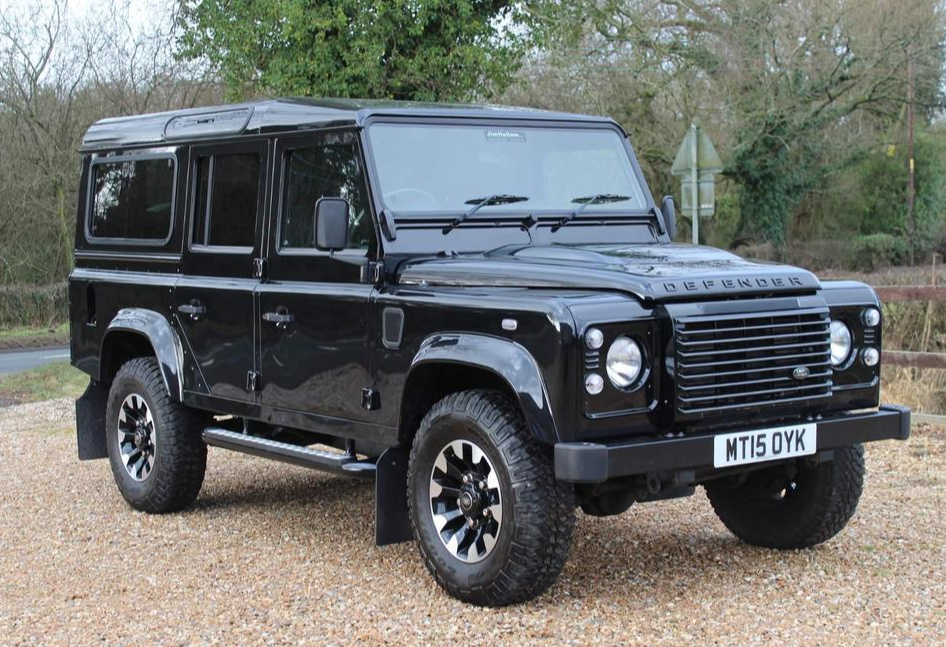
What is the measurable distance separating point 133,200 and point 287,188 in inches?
65.6

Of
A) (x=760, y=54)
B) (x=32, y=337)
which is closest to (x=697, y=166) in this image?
(x=760, y=54)

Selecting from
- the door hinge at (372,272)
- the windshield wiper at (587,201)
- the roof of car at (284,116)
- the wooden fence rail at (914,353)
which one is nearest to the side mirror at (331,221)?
the door hinge at (372,272)

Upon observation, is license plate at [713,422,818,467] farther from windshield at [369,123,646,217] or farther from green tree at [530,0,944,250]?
green tree at [530,0,944,250]

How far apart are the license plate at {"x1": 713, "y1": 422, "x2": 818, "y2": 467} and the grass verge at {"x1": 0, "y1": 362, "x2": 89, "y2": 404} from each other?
10.6 metres

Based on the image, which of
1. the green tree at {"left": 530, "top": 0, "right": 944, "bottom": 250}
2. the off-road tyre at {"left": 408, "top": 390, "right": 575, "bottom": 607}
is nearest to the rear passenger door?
the off-road tyre at {"left": 408, "top": 390, "right": 575, "bottom": 607}

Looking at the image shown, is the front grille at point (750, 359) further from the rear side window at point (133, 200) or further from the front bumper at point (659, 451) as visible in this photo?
the rear side window at point (133, 200)

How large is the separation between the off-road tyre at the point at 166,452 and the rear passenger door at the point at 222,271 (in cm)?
29

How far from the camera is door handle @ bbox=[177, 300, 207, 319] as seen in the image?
268 inches

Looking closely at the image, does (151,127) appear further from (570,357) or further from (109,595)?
(570,357)

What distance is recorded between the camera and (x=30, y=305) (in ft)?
85.1

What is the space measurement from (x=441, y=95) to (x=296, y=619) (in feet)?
46.2

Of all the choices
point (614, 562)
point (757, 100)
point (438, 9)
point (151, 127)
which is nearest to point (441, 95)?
point (438, 9)

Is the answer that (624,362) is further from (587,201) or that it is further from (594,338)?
(587,201)

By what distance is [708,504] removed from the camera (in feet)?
23.7
